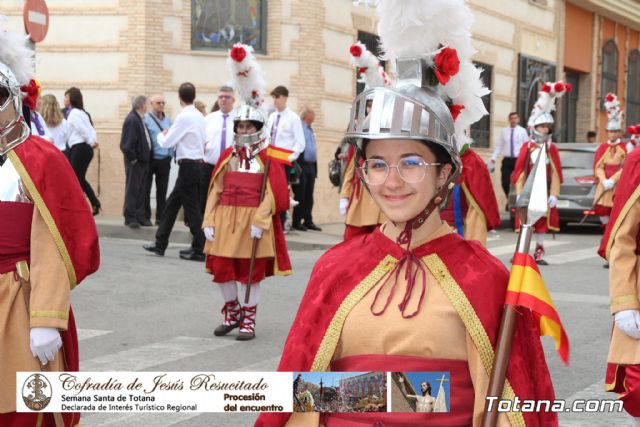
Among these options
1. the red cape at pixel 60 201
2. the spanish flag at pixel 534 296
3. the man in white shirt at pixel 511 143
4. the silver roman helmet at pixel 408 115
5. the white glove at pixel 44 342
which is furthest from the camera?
the man in white shirt at pixel 511 143

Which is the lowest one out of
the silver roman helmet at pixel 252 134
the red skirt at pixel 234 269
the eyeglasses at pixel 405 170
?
the red skirt at pixel 234 269

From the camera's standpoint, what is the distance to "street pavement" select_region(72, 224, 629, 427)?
22.6 ft

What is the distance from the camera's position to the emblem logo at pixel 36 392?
285cm

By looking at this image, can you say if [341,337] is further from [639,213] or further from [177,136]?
[177,136]

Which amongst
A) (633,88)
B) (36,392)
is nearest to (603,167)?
(36,392)

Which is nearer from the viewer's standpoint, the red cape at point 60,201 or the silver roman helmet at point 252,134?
the red cape at point 60,201

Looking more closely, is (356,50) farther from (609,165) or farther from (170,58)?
(170,58)

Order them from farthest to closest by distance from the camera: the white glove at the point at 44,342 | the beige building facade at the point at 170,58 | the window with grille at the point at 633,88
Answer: the window with grille at the point at 633,88
the beige building facade at the point at 170,58
the white glove at the point at 44,342

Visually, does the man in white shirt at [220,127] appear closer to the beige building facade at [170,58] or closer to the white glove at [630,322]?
the beige building facade at [170,58]

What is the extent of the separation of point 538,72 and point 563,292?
1873 centimetres

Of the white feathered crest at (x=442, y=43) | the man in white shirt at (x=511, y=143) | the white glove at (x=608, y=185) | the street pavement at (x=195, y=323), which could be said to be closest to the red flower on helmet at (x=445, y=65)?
the white feathered crest at (x=442, y=43)

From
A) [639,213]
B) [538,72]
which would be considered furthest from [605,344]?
[538,72]

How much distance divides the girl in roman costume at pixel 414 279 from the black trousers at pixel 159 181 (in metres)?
13.4

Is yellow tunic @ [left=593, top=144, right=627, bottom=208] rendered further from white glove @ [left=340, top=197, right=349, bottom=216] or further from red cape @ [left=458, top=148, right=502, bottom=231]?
red cape @ [left=458, top=148, right=502, bottom=231]
